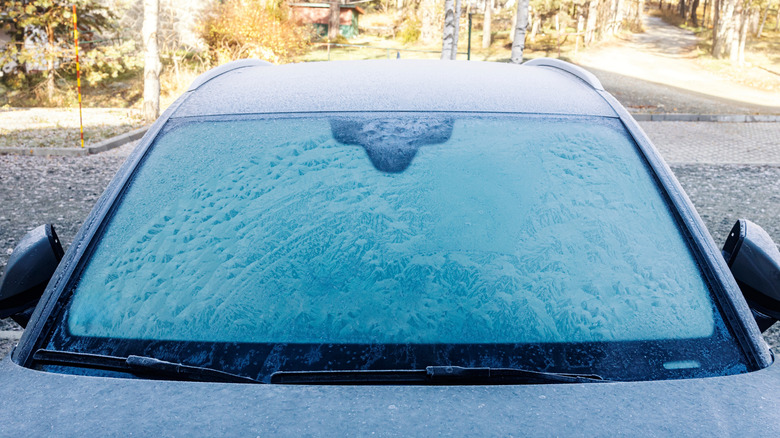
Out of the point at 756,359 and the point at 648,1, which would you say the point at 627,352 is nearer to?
the point at 756,359

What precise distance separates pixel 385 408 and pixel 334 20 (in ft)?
144

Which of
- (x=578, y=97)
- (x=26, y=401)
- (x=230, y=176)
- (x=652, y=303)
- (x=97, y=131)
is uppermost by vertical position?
(x=578, y=97)

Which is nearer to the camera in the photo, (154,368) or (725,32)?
(154,368)

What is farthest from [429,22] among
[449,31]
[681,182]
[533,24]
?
[681,182]

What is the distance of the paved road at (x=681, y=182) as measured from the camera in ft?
23.5

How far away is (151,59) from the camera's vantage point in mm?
14891

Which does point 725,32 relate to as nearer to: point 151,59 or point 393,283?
point 151,59

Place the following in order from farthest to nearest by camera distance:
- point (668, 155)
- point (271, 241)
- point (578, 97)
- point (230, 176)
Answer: point (668, 155) < point (578, 97) < point (230, 176) < point (271, 241)

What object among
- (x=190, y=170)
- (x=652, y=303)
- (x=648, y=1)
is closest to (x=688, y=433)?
(x=652, y=303)

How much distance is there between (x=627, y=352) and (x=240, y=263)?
92 centimetres

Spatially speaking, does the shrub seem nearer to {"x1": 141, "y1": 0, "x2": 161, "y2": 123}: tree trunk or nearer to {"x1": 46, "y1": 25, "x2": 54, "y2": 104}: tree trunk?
{"x1": 46, "y1": 25, "x2": 54, "y2": 104}: tree trunk

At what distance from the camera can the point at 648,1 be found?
86375 millimetres

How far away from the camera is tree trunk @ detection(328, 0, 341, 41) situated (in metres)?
42.9

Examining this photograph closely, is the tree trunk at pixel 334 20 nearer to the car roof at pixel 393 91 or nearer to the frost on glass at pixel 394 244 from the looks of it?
the car roof at pixel 393 91
